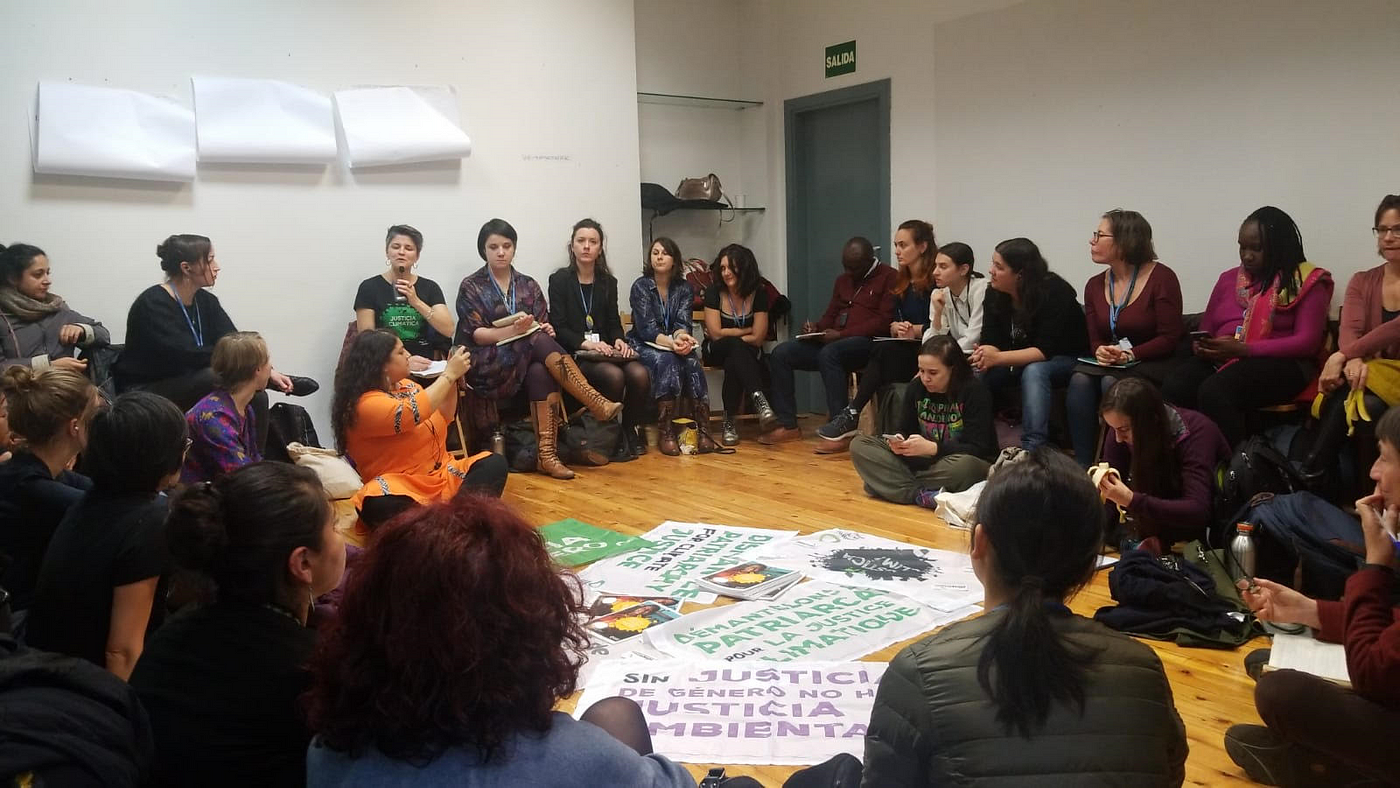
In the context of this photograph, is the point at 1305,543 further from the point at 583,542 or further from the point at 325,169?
the point at 325,169

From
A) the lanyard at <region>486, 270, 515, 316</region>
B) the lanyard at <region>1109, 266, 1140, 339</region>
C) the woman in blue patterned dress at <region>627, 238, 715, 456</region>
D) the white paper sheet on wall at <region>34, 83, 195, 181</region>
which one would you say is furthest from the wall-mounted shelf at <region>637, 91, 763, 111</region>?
the lanyard at <region>1109, 266, 1140, 339</region>

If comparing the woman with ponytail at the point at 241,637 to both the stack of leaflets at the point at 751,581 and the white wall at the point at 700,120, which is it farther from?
the white wall at the point at 700,120

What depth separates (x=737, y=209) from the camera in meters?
7.27

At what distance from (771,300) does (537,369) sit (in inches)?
71.0

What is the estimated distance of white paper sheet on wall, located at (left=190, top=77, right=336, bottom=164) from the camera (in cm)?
507

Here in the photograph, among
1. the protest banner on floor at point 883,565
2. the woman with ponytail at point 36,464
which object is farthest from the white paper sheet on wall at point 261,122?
the protest banner on floor at point 883,565

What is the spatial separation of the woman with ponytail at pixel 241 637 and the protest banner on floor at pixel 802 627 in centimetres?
142

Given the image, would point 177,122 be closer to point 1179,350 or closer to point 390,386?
point 390,386

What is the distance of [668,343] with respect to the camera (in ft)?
18.9

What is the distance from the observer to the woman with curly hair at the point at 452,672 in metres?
1.09

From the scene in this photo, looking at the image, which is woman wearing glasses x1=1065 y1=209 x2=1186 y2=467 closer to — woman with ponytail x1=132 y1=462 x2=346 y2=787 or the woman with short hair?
woman with ponytail x1=132 y1=462 x2=346 y2=787

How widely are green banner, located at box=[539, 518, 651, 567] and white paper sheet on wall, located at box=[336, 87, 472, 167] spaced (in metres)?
2.50

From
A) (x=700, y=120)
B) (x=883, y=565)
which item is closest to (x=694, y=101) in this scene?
(x=700, y=120)

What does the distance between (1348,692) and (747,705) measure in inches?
48.1
